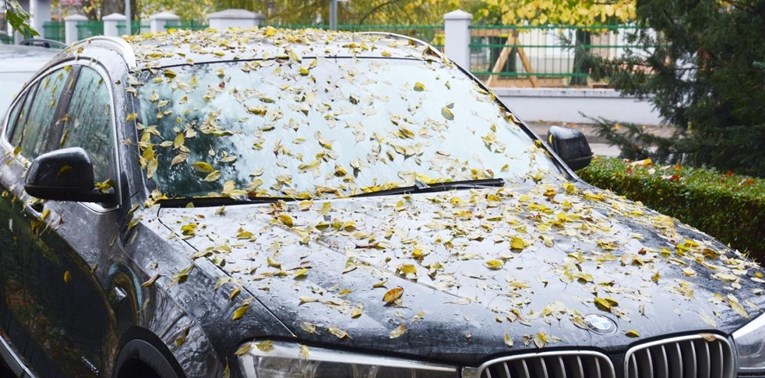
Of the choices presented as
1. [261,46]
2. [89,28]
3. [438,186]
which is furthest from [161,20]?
[438,186]

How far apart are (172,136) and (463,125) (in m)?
1.27

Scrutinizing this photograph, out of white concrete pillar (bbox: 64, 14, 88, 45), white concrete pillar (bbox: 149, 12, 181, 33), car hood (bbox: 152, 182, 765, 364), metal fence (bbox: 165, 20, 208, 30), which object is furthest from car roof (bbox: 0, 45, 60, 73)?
white concrete pillar (bbox: 64, 14, 88, 45)

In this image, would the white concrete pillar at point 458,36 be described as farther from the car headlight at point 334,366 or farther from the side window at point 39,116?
the car headlight at point 334,366

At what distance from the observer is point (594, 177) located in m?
10.1

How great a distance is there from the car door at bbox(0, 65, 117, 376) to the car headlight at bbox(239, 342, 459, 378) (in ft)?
3.34

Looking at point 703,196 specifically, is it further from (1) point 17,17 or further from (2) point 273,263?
(2) point 273,263

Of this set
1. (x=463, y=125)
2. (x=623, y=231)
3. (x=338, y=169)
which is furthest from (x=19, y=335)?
(x=623, y=231)

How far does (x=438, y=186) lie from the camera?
16.8 feet

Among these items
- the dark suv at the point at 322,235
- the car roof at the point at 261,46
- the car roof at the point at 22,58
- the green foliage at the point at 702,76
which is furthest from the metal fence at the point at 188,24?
the dark suv at the point at 322,235

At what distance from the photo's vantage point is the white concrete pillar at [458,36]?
29047mm

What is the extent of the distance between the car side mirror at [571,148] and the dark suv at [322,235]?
1 cm

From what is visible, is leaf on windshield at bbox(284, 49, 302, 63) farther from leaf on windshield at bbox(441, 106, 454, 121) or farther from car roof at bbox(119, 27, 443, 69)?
leaf on windshield at bbox(441, 106, 454, 121)

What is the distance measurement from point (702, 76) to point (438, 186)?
7304mm

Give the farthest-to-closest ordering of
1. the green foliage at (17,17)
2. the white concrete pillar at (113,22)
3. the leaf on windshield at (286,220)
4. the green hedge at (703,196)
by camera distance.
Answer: the white concrete pillar at (113,22)
the green hedge at (703,196)
the green foliage at (17,17)
the leaf on windshield at (286,220)
